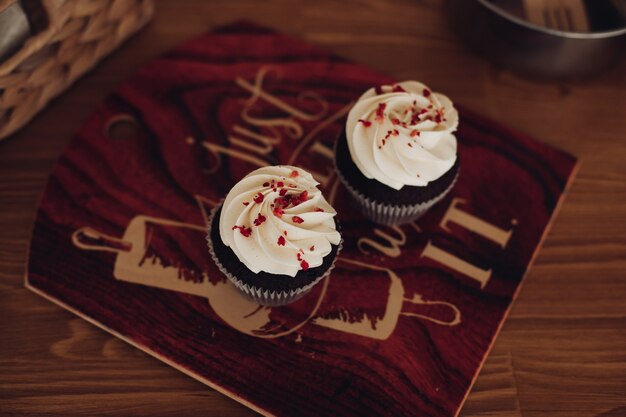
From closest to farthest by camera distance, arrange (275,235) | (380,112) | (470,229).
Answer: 1. (275,235)
2. (380,112)
3. (470,229)

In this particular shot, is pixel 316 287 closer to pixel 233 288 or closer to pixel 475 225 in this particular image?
pixel 233 288

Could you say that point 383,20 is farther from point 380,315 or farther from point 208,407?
point 208,407

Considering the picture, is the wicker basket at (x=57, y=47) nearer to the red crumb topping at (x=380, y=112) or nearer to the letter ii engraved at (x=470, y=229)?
the red crumb topping at (x=380, y=112)

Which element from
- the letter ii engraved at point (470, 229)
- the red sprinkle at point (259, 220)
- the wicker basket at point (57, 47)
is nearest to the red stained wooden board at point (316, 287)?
the letter ii engraved at point (470, 229)

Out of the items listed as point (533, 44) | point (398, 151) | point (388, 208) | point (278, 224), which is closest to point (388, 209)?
point (388, 208)

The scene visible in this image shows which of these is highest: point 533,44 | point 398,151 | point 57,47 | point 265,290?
point 533,44

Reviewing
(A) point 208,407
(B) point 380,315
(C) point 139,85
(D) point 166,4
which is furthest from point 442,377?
(D) point 166,4

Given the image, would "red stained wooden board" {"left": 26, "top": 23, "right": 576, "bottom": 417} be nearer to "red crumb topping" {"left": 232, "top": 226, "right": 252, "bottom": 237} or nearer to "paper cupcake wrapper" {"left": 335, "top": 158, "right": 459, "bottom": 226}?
"paper cupcake wrapper" {"left": 335, "top": 158, "right": 459, "bottom": 226}
